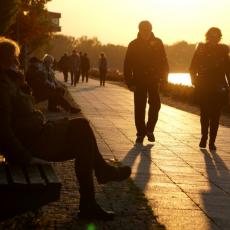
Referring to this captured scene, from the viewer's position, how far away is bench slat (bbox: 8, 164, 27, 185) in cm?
456

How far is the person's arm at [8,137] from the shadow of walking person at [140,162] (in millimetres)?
2197

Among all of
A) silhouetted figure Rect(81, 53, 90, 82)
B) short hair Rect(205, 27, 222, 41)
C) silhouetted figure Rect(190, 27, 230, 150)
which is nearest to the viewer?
short hair Rect(205, 27, 222, 41)

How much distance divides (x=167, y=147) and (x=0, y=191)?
621cm

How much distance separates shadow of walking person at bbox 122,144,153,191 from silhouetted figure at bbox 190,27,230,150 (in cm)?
102

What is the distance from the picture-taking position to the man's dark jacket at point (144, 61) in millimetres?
10797

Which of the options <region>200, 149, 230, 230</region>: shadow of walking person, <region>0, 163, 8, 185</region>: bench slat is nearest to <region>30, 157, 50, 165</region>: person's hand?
<region>0, 163, 8, 185</region>: bench slat

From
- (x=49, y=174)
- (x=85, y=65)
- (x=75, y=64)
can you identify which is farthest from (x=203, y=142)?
(x=85, y=65)

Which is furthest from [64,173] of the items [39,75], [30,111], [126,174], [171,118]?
[171,118]

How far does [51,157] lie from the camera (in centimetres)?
526

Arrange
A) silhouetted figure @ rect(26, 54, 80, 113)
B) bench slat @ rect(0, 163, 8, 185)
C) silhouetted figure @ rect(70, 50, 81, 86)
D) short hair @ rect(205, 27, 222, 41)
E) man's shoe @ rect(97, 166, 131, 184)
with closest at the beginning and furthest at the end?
bench slat @ rect(0, 163, 8, 185) → man's shoe @ rect(97, 166, 131, 184) → short hair @ rect(205, 27, 222, 41) → silhouetted figure @ rect(26, 54, 80, 113) → silhouetted figure @ rect(70, 50, 81, 86)

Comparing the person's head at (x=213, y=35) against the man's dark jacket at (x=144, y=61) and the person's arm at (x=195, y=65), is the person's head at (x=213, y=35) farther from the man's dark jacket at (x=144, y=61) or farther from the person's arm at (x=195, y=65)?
the man's dark jacket at (x=144, y=61)

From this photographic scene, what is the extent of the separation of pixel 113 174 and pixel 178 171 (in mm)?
2648

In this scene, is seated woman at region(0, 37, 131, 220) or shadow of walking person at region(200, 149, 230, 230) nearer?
seated woman at region(0, 37, 131, 220)

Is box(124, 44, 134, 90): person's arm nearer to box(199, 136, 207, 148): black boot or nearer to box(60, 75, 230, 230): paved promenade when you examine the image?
box(60, 75, 230, 230): paved promenade
